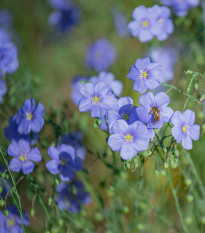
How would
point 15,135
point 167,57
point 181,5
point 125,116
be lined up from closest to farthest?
point 125,116, point 15,135, point 181,5, point 167,57

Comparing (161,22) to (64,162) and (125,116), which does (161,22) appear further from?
(64,162)

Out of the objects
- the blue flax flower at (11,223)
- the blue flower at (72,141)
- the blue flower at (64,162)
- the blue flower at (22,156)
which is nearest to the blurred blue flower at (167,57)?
the blue flower at (72,141)

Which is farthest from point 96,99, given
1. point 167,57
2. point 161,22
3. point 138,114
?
point 167,57

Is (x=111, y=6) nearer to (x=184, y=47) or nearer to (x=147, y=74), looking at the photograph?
(x=184, y=47)

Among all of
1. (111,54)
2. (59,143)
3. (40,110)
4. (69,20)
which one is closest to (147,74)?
(40,110)

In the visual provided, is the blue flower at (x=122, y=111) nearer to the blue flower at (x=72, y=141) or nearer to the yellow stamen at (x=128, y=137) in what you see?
the yellow stamen at (x=128, y=137)

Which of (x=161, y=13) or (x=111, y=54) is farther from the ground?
(x=161, y=13)

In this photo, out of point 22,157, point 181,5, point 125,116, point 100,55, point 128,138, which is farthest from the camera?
point 100,55
